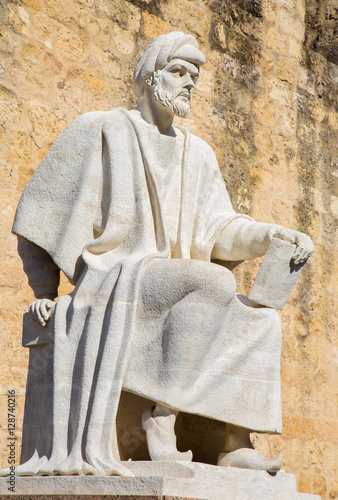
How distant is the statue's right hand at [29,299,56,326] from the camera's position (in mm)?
3436

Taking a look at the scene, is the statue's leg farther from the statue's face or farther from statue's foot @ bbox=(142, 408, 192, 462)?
the statue's face

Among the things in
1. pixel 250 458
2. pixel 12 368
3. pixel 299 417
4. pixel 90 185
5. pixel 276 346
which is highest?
pixel 90 185

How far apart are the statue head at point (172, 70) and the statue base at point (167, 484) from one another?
1.44 metres

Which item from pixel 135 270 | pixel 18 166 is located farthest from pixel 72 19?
pixel 135 270

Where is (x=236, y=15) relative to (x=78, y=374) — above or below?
above

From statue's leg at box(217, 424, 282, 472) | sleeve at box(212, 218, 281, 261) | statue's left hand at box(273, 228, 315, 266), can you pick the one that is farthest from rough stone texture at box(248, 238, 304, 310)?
statue's leg at box(217, 424, 282, 472)

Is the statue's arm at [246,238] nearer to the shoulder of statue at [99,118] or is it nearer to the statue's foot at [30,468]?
the shoulder of statue at [99,118]

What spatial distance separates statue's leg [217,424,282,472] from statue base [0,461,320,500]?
4 cm

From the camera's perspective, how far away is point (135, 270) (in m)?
3.33

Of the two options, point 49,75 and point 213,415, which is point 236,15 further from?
point 213,415

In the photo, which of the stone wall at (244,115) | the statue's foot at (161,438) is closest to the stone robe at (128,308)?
the statue's foot at (161,438)

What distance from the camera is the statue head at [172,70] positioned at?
3664mm

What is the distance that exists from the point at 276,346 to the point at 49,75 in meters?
2.52

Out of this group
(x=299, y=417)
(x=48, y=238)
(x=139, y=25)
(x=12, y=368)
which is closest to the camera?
(x=48, y=238)
